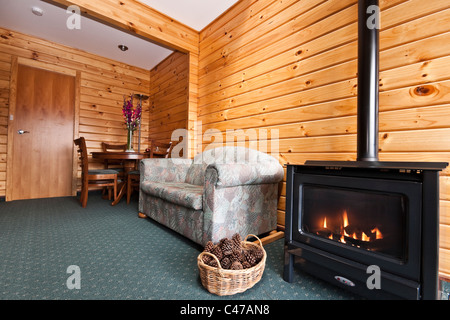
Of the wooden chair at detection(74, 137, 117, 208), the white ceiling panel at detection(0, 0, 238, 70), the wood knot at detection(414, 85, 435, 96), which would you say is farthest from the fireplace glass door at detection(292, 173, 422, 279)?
the wooden chair at detection(74, 137, 117, 208)

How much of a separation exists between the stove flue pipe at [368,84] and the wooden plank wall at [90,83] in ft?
13.7

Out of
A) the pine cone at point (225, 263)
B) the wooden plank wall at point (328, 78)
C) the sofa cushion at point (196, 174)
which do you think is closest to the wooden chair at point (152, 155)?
the sofa cushion at point (196, 174)

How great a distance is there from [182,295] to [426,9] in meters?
2.14

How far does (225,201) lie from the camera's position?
4.90ft

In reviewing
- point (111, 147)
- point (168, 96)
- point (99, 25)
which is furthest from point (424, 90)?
point (111, 147)

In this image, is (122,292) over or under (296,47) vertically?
under

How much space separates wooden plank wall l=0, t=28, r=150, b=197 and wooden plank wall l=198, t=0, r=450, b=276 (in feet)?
7.91

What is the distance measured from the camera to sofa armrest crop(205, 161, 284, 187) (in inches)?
56.1

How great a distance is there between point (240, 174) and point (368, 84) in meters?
0.93

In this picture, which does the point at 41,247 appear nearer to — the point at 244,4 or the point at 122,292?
the point at 122,292

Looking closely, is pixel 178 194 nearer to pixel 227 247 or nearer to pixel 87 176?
pixel 227 247

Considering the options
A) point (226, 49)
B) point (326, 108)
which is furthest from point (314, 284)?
point (226, 49)
